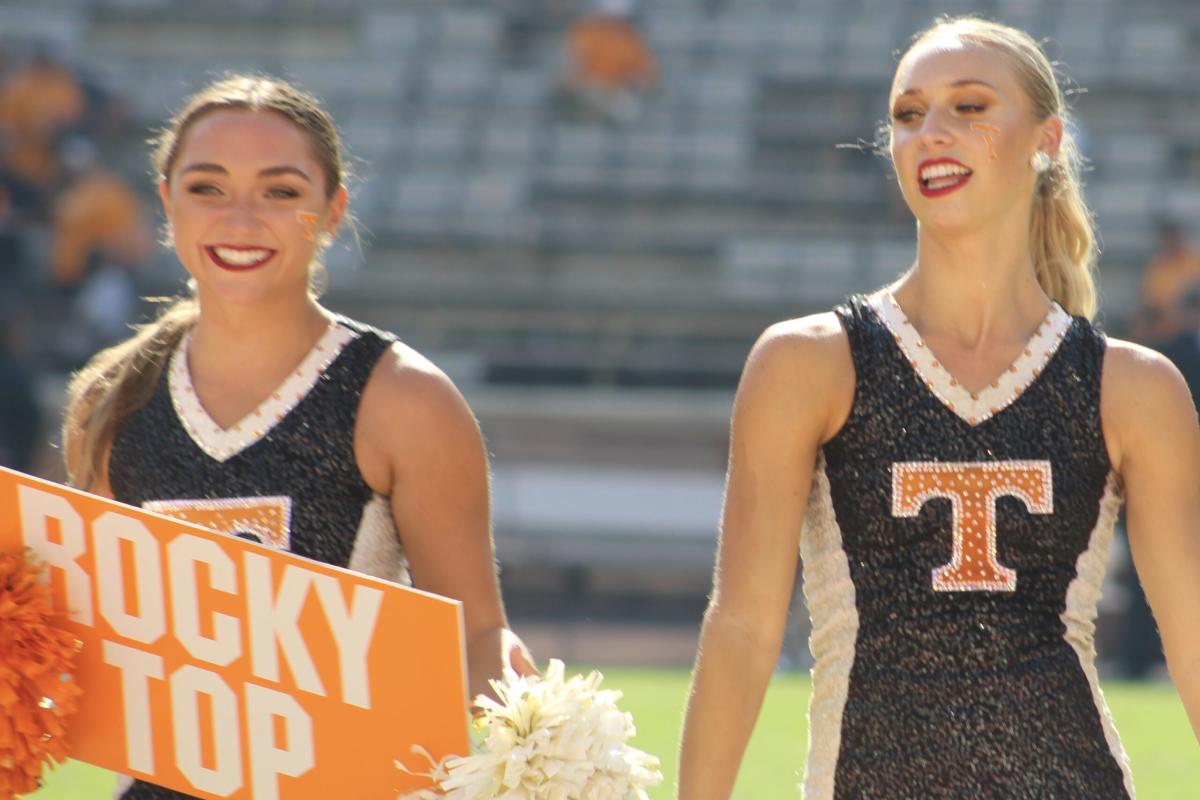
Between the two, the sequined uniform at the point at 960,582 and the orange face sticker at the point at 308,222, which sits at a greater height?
the orange face sticker at the point at 308,222

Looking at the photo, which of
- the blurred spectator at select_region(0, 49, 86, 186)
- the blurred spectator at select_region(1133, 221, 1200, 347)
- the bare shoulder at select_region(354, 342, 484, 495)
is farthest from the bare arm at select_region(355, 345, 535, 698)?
the blurred spectator at select_region(0, 49, 86, 186)

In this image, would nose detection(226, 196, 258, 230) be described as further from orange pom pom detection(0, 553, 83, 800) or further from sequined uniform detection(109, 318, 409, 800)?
orange pom pom detection(0, 553, 83, 800)

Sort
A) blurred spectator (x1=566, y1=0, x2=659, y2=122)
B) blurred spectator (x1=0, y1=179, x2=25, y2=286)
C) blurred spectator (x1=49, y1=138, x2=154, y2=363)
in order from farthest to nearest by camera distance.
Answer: blurred spectator (x1=566, y1=0, x2=659, y2=122) → blurred spectator (x1=0, y1=179, x2=25, y2=286) → blurred spectator (x1=49, y1=138, x2=154, y2=363)

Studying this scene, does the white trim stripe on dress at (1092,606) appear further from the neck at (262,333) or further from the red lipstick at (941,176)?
the neck at (262,333)

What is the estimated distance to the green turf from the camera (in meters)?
6.40

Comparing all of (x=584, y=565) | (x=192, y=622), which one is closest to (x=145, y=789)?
(x=192, y=622)

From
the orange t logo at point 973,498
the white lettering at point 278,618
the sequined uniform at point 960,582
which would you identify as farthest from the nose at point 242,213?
the orange t logo at point 973,498

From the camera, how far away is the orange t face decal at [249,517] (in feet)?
9.07

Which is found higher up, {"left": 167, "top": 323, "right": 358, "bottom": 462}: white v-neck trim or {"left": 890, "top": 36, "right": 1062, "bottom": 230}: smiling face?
{"left": 890, "top": 36, "right": 1062, "bottom": 230}: smiling face

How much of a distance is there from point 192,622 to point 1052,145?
1.30 meters

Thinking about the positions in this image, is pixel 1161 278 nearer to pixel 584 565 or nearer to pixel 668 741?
pixel 584 565

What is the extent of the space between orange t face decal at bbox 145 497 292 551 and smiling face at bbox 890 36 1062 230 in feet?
3.09

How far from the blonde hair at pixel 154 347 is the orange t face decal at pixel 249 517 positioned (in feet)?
0.77

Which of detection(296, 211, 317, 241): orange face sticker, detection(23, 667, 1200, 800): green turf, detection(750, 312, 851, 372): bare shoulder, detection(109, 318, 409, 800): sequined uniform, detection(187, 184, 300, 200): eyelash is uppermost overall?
detection(187, 184, 300, 200): eyelash
